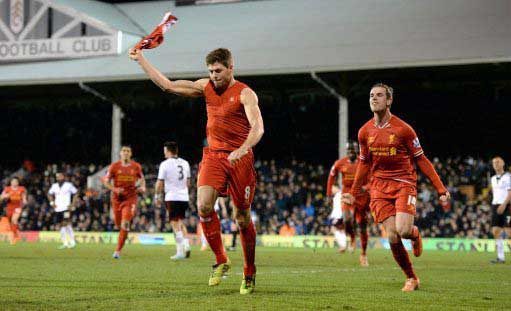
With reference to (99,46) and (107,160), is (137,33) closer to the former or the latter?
(99,46)

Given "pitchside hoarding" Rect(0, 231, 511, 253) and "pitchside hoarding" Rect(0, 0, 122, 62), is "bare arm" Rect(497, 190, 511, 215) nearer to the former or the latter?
"pitchside hoarding" Rect(0, 231, 511, 253)

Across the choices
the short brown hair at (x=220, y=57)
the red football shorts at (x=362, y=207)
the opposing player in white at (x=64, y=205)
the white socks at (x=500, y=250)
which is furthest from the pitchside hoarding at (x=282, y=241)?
the short brown hair at (x=220, y=57)

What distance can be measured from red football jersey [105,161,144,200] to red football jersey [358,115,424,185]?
30.5ft

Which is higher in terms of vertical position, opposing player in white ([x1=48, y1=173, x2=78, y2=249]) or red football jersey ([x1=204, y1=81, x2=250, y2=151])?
red football jersey ([x1=204, y1=81, x2=250, y2=151])

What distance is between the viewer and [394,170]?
431 inches

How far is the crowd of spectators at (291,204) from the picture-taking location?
96.5ft

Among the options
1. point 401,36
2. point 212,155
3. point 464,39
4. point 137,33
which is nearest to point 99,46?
point 137,33

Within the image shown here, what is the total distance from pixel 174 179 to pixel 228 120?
381 inches

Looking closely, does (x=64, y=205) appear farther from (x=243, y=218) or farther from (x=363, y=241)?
(x=243, y=218)

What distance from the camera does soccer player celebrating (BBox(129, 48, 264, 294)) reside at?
9.75m

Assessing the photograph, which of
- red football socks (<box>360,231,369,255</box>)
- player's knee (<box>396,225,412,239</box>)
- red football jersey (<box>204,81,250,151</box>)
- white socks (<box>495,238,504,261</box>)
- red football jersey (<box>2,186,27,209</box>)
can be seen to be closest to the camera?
red football jersey (<box>204,81,250,151</box>)

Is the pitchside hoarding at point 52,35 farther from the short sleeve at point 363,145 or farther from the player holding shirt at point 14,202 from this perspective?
the short sleeve at point 363,145

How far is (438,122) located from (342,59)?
6430 millimetres

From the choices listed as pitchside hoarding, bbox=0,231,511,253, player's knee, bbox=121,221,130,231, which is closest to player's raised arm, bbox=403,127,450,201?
player's knee, bbox=121,221,130,231
